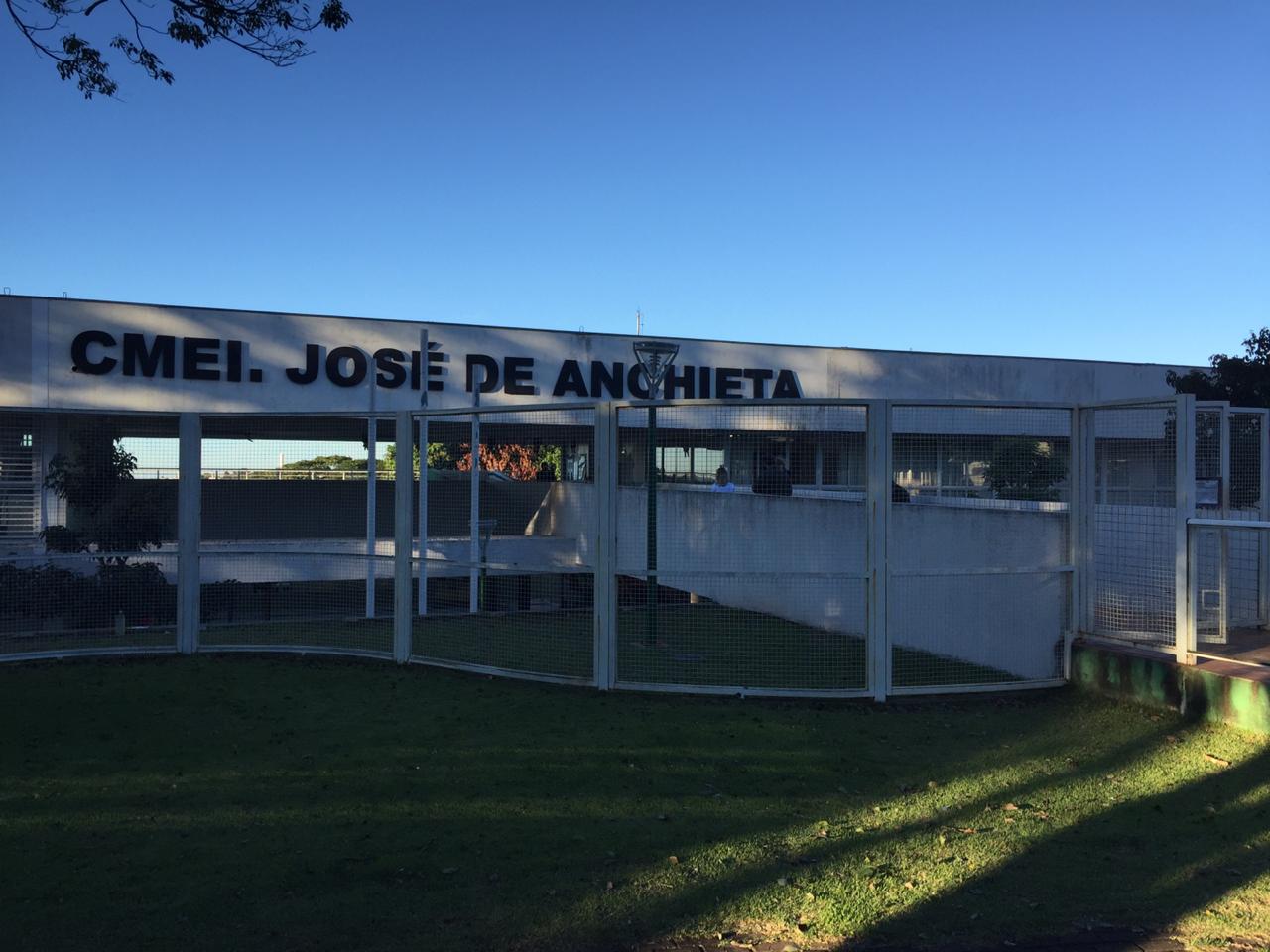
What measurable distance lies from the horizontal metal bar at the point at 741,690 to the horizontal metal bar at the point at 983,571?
3.13ft

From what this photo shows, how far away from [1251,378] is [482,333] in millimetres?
14991

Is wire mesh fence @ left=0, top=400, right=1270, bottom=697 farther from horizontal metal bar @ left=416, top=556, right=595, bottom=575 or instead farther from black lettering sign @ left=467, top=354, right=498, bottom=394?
black lettering sign @ left=467, top=354, right=498, bottom=394

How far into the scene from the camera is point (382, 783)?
5609 millimetres

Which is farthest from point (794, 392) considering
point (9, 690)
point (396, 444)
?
point (9, 690)

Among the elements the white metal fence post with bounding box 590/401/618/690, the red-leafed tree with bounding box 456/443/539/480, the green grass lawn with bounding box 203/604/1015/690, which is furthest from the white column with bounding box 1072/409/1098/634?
the red-leafed tree with bounding box 456/443/539/480

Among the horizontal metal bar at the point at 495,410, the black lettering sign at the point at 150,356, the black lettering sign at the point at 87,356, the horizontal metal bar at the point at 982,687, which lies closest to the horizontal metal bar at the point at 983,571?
the horizontal metal bar at the point at 982,687

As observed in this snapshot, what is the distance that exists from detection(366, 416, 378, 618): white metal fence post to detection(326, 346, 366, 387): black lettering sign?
39.1ft

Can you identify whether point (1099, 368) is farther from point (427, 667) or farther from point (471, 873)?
point (471, 873)

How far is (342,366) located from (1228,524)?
18.2 meters

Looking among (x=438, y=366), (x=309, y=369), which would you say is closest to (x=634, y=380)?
(x=438, y=366)

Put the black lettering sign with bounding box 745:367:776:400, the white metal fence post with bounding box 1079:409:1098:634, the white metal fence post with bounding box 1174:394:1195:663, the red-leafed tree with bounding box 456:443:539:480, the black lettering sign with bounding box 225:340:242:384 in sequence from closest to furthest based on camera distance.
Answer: the white metal fence post with bounding box 1174:394:1195:663 < the white metal fence post with bounding box 1079:409:1098:634 < the red-leafed tree with bounding box 456:443:539:480 < the black lettering sign with bounding box 225:340:242:384 < the black lettering sign with bounding box 745:367:776:400

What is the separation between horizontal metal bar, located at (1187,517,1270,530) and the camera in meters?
6.35

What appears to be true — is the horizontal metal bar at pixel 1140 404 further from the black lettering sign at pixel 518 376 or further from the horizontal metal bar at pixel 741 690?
the black lettering sign at pixel 518 376

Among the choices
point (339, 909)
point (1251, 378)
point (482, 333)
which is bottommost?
point (339, 909)
